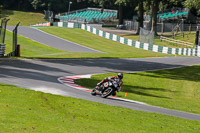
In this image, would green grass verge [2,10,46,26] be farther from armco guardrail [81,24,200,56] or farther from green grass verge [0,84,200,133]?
green grass verge [0,84,200,133]

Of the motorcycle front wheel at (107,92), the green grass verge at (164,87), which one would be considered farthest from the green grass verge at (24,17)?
the motorcycle front wheel at (107,92)

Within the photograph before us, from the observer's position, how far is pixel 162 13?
87.4 meters

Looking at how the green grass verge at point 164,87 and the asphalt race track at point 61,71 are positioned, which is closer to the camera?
the asphalt race track at point 61,71

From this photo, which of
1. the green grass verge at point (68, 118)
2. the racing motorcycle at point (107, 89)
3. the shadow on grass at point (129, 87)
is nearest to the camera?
the green grass verge at point (68, 118)

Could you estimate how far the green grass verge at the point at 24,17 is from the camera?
311ft

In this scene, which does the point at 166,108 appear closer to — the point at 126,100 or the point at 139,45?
the point at 126,100

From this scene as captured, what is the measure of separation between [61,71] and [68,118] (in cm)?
1491

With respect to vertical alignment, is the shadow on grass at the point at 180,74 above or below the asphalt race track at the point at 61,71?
below

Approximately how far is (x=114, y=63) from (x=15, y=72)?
13260 millimetres

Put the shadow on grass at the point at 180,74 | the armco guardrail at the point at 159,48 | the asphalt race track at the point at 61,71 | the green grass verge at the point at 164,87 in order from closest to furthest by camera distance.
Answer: the asphalt race track at the point at 61,71
the green grass verge at the point at 164,87
the shadow on grass at the point at 180,74
the armco guardrail at the point at 159,48

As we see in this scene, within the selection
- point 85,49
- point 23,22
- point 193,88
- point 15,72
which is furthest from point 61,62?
point 23,22

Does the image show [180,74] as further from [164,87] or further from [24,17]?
[24,17]

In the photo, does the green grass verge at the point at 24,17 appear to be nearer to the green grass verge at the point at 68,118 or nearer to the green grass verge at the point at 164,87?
the green grass verge at the point at 164,87

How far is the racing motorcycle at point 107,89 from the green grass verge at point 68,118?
3.20m
